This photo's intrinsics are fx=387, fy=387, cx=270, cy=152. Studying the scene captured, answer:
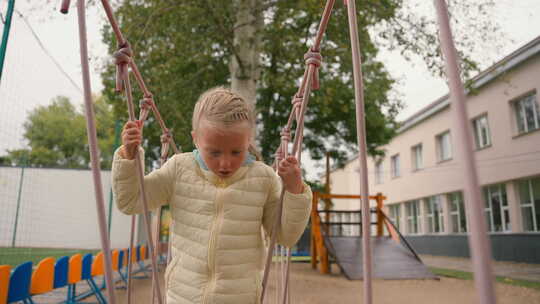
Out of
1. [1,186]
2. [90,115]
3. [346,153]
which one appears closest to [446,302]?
[90,115]

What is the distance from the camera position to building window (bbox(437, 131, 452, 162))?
11.4 meters

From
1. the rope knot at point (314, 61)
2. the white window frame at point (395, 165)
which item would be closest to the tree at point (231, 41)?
the rope knot at point (314, 61)

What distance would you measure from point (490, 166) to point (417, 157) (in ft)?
14.4

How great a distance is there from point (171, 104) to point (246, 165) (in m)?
3.98

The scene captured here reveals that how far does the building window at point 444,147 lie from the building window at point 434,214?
126cm

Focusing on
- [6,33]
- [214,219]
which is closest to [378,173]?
[6,33]

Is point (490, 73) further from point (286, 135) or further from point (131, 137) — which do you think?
point (131, 137)

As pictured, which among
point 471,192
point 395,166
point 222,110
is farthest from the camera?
Result: point 395,166

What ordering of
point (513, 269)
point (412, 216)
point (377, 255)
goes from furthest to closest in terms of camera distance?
point (412, 216)
point (513, 269)
point (377, 255)

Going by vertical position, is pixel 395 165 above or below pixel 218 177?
above

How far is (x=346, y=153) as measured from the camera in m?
8.72

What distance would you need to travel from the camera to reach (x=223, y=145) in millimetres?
966

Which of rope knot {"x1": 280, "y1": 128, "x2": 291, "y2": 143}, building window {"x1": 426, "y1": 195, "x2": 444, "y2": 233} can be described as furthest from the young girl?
building window {"x1": 426, "y1": 195, "x2": 444, "y2": 233}

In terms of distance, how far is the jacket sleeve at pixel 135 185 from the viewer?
3.05ft
